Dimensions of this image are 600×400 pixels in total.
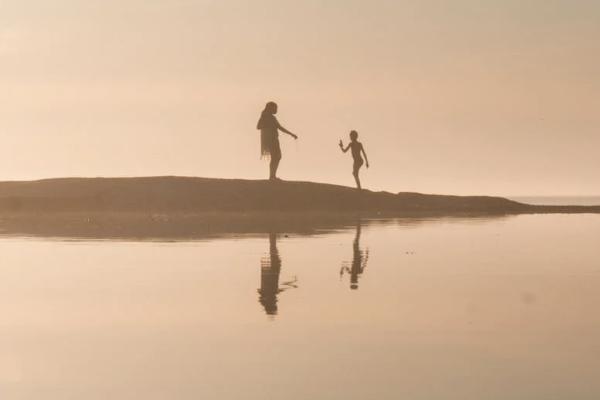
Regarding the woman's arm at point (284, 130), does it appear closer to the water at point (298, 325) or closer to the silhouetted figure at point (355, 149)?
the silhouetted figure at point (355, 149)

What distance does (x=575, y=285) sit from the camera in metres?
11.3

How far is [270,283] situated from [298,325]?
3096mm

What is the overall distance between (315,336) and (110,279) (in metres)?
4.53

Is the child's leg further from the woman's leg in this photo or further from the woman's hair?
the woman's hair

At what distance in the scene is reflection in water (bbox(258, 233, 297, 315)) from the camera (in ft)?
32.0

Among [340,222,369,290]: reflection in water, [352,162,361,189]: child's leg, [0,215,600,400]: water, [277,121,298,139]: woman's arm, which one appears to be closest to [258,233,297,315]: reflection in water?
[0,215,600,400]: water

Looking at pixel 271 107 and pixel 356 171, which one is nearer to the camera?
pixel 271 107

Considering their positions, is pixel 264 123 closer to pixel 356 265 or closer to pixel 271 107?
pixel 271 107

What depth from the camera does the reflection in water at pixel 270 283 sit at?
974cm

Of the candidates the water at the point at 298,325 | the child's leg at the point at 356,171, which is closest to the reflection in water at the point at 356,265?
the water at the point at 298,325

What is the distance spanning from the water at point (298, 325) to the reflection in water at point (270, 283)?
0.03 metres

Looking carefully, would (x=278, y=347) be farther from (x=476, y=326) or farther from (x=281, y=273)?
(x=281, y=273)

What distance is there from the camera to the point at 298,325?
331 inches

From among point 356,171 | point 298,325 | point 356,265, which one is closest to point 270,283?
point 356,265
